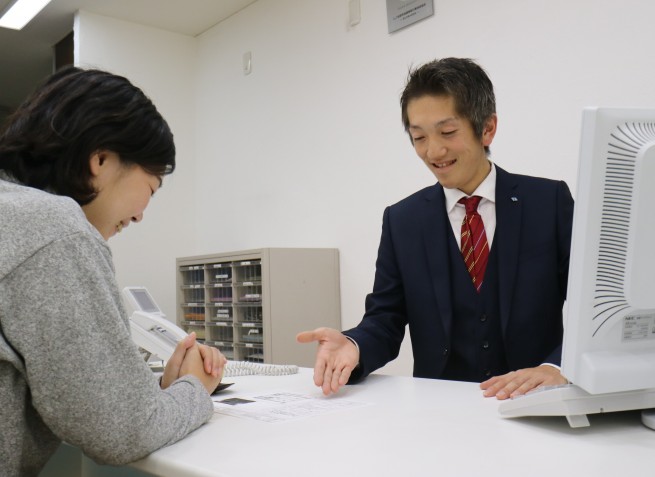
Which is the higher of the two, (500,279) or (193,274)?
(500,279)

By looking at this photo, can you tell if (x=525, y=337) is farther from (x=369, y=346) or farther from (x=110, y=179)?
(x=110, y=179)

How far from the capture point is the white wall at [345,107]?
254 cm

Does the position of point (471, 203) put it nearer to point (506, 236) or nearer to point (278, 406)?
point (506, 236)

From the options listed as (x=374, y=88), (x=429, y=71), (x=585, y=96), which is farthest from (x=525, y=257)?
(x=374, y=88)

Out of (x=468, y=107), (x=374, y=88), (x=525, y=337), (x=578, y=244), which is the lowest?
(x=525, y=337)

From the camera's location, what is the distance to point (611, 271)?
894mm

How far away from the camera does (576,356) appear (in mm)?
918

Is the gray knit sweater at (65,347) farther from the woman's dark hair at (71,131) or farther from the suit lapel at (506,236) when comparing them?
the suit lapel at (506,236)

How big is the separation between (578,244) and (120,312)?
0.67m

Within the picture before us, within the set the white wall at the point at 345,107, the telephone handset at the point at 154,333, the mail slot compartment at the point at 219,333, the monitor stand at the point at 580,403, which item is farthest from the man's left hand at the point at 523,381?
the mail slot compartment at the point at 219,333

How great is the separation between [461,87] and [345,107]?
1.90 metres

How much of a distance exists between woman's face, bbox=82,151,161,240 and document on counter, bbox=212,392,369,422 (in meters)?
0.41

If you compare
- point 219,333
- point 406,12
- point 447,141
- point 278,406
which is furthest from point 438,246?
point 219,333

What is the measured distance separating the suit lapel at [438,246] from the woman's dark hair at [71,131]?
3.12 feet
